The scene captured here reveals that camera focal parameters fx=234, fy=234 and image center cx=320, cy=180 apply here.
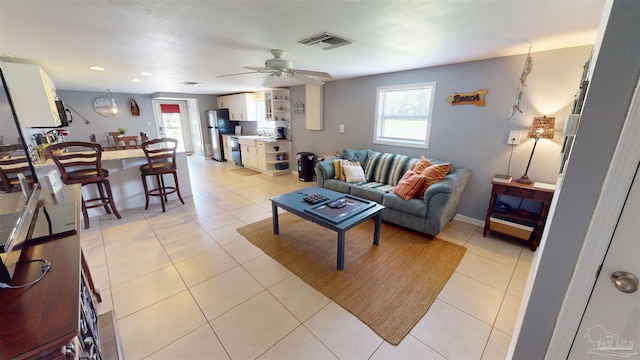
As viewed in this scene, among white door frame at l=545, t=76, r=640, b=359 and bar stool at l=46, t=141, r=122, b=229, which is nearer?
white door frame at l=545, t=76, r=640, b=359

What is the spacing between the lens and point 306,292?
2.01 meters

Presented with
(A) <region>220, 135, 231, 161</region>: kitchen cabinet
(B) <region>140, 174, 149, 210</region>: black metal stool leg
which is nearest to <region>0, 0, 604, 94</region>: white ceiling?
(B) <region>140, 174, 149, 210</region>: black metal stool leg

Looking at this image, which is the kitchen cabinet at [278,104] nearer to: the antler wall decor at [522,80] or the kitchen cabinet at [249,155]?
the kitchen cabinet at [249,155]

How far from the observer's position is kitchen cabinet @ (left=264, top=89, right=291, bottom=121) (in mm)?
5740

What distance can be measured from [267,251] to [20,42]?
2.97 m

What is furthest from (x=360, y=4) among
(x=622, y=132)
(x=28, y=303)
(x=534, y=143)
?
(x=534, y=143)

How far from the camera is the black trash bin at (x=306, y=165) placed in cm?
526

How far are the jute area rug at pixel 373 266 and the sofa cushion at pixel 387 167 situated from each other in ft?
2.64

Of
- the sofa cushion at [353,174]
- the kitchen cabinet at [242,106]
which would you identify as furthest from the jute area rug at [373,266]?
the kitchen cabinet at [242,106]

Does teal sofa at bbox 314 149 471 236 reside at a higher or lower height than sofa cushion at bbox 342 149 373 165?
lower

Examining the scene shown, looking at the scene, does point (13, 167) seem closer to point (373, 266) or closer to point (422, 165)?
point (373, 266)

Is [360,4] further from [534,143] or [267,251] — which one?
[534,143]

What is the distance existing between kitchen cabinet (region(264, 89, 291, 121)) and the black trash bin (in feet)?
4.06

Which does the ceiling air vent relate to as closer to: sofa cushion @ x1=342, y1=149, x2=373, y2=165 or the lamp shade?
sofa cushion @ x1=342, y1=149, x2=373, y2=165
